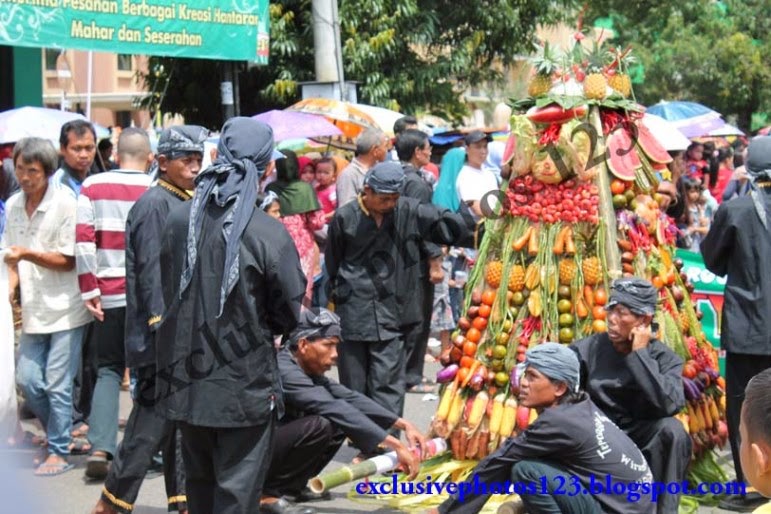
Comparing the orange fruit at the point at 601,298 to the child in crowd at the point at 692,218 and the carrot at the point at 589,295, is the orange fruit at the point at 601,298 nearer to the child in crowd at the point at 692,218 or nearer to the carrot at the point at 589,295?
the carrot at the point at 589,295

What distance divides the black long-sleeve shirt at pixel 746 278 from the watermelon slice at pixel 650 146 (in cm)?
42

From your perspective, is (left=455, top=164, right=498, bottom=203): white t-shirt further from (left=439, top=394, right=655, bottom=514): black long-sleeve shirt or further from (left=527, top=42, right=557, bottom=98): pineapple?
(left=439, top=394, right=655, bottom=514): black long-sleeve shirt

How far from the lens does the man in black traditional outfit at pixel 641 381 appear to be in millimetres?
5855

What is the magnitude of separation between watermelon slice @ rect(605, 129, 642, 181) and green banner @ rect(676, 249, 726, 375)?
2.35m

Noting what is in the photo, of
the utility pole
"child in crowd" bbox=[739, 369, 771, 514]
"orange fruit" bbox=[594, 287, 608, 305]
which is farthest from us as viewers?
the utility pole

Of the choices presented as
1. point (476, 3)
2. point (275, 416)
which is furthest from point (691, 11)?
point (275, 416)

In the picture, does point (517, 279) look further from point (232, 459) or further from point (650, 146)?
point (232, 459)

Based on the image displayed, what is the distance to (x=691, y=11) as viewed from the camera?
31.0 meters

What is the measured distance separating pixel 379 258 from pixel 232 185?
2.84 metres

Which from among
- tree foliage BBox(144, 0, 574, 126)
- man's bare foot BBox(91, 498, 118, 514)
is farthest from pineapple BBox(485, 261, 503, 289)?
tree foliage BBox(144, 0, 574, 126)

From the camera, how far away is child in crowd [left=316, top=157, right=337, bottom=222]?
36.4ft

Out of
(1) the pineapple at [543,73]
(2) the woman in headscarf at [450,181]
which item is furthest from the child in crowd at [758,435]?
(2) the woman in headscarf at [450,181]

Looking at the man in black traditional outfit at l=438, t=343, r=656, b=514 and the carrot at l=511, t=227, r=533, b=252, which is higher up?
the carrot at l=511, t=227, r=533, b=252

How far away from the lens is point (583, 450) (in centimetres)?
505
